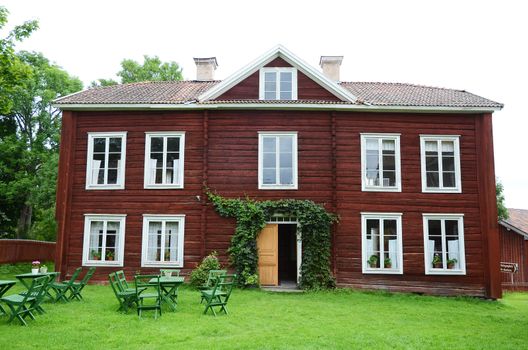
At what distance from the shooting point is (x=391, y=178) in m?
16.0

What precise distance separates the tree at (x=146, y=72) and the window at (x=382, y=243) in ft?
74.3

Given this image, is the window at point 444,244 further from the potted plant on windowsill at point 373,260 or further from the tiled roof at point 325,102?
the tiled roof at point 325,102

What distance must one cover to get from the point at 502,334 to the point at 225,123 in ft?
34.3

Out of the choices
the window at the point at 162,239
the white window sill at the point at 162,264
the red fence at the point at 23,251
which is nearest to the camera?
the white window sill at the point at 162,264

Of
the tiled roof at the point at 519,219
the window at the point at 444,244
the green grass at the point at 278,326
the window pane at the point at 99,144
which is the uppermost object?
the window pane at the point at 99,144

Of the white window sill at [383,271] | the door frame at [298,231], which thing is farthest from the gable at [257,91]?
the white window sill at [383,271]

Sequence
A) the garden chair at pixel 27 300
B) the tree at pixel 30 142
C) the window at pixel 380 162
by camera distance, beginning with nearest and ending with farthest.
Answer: the garden chair at pixel 27 300, the window at pixel 380 162, the tree at pixel 30 142

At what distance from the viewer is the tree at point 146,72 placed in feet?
110

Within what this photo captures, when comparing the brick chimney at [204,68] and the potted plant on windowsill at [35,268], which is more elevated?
the brick chimney at [204,68]

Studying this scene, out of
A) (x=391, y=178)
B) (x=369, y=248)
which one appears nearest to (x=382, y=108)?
(x=391, y=178)

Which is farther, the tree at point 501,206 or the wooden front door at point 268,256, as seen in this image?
the tree at point 501,206

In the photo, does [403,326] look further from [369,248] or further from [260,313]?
[369,248]

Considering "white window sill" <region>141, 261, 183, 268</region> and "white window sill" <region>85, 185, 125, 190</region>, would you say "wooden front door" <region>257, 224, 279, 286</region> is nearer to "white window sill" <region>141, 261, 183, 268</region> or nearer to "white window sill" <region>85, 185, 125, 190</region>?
"white window sill" <region>141, 261, 183, 268</region>

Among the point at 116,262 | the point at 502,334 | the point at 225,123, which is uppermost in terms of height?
the point at 225,123
